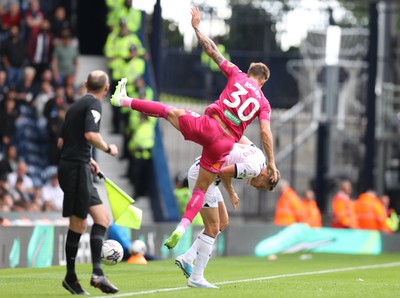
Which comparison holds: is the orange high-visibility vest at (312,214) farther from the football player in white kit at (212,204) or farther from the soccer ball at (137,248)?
the football player in white kit at (212,204)

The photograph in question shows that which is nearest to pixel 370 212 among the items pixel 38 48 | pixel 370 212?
pixel 370 212

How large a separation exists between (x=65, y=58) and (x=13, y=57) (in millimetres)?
1394

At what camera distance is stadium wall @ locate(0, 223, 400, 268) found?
58.6ft

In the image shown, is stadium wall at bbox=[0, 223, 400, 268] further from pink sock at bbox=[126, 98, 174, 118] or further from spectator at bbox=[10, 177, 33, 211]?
pink sock at bbox=[126, 98, 174, 118]

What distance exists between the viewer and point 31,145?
23875mm

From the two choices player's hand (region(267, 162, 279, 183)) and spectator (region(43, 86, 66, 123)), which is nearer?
player's hand (region(267, 162, 279, 183))

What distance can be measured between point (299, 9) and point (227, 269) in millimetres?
12269

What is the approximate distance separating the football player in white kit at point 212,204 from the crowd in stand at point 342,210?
1302 centimetres

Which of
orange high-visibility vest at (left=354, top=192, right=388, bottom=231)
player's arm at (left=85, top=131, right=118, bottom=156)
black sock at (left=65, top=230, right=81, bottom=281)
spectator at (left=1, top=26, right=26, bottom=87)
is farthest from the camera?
orange high-visibility vest at (left=354, top=192, right=388, bottom=231)

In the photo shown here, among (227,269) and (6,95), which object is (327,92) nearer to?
(6,95)

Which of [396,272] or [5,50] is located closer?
[396,272]

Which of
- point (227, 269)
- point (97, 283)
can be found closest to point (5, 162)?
point (227, 269)

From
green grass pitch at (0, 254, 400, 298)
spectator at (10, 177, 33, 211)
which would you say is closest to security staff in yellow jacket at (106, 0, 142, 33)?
spectator at (10, 177, 33, 211)

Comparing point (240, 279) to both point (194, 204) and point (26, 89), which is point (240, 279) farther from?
point (26, 89)
